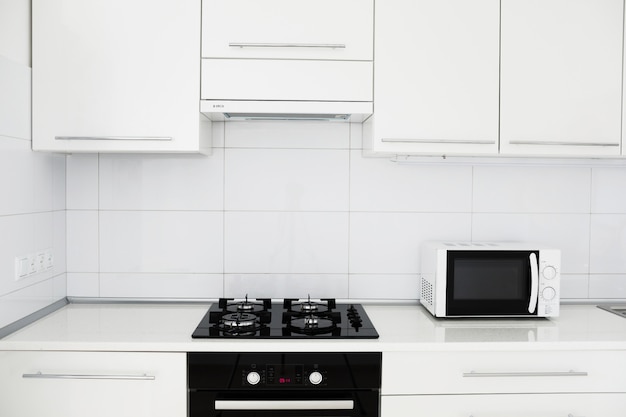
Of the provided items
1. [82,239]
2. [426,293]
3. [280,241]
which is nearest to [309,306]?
[280,241]

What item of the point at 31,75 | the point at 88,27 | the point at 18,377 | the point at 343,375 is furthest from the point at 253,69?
the point at 18,377

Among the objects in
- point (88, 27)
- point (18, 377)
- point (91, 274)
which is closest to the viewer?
point (18, 377)

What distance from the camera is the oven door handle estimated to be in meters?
1.74

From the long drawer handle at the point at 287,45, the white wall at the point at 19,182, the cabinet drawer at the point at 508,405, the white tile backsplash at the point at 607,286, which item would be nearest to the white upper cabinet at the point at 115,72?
the white wall at the point at 19,182

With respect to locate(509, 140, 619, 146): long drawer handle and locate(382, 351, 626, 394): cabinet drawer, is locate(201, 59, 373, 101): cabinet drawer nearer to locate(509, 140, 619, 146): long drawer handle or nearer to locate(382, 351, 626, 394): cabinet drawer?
locate(509, 140, 619, 146): long drawer handle

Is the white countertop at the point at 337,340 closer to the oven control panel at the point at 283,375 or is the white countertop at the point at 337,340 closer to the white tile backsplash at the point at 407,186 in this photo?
the oven control panel at the point at 283,375

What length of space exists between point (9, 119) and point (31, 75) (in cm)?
23

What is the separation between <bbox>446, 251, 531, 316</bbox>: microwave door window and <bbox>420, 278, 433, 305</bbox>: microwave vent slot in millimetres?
101

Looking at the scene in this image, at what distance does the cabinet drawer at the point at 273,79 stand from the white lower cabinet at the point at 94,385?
947 mm

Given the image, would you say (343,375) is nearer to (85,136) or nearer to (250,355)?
(250,355)

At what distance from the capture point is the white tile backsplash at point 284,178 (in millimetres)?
2338

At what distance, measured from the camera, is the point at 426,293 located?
7.34 ft

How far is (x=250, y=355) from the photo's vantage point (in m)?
1.76

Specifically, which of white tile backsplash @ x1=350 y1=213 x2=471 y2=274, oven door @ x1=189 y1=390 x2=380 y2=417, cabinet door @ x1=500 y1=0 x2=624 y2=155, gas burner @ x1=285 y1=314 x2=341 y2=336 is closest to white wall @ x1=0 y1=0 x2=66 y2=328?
oven door @ x1=189 y1=390 x2=380 y2=417
